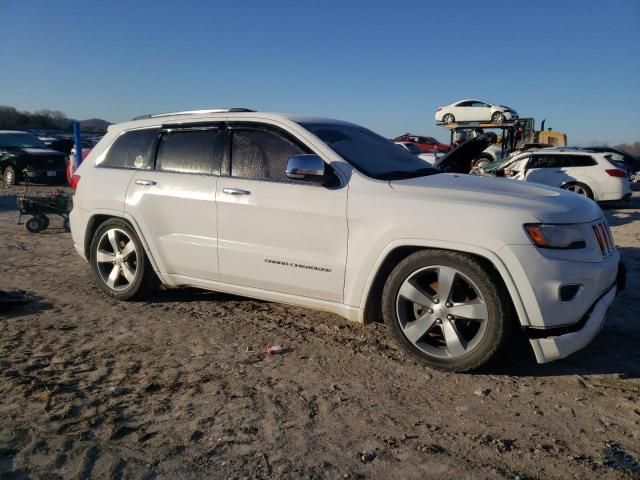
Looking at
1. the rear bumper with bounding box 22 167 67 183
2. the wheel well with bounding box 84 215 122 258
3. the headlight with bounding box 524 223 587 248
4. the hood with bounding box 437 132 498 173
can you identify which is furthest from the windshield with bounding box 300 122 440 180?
the rear bumper with bounding box 22 167 67 183

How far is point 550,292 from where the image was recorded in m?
3.21

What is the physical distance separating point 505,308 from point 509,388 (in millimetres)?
511

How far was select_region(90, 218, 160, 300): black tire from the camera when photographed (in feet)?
→ 16.1

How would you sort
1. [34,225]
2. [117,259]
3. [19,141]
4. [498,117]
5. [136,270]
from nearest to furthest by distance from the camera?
[136,270]
[117,259]
[34,225]
[19,141]
[498,117]

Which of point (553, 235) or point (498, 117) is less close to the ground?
point (498, 117)

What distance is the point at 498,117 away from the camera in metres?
24.3

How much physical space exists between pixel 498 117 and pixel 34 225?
20596mm

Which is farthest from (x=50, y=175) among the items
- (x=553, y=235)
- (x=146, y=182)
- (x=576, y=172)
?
(x=553, y=235)

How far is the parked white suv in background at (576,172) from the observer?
1355 centimetres

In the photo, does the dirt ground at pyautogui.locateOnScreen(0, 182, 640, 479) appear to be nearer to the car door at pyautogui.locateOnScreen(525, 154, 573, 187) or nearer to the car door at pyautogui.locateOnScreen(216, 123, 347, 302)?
the car door at pyautogui.locateOnScreen(216, 123, 347, 302)

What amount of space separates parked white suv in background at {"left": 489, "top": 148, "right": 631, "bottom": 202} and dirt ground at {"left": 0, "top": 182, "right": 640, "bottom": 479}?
10.1 meters

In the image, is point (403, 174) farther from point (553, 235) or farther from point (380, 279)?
point (553, 235)

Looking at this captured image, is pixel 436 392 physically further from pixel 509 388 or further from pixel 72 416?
pixel 72 416

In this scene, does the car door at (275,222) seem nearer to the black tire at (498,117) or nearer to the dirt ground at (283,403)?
the dirt ground at (283,403)
